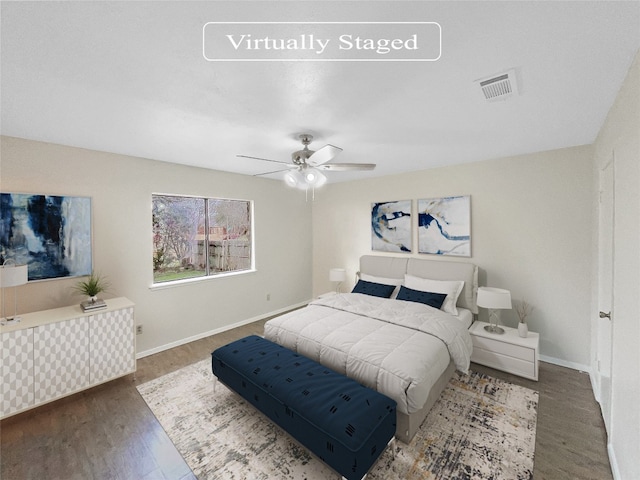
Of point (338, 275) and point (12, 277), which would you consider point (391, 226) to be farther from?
point (12, 277)

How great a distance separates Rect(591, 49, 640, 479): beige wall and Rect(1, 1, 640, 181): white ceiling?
0.86 ft

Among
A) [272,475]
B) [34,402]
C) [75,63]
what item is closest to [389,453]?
[272,475]

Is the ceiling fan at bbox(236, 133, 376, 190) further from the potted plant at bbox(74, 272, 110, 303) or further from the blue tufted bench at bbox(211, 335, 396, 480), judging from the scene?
the potted plant at bbox(74, 272, 110, 303)

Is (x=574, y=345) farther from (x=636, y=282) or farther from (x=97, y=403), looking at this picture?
(x=97, y=403)

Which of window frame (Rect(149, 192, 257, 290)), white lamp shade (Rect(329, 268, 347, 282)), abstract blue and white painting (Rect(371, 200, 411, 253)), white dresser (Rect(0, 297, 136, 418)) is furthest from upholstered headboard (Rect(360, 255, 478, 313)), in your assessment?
white dresser (Rect(0, 297, 136, 418))

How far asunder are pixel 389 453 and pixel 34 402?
9.89 feet

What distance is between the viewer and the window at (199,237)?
148 inches

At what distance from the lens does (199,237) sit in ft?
13.5

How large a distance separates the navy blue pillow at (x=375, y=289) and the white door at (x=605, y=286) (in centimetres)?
212

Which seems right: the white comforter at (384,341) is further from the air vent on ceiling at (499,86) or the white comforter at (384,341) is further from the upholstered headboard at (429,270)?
the air vent on ceiling at (499,86)

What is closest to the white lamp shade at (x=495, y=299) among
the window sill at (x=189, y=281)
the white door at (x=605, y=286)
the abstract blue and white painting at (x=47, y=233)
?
the white door at (x=605, y=286)

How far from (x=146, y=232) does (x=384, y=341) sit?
317cm

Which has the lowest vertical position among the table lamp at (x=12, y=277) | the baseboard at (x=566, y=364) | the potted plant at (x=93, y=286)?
the baseboard at (x=566, y=364)

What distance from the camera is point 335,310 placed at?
10.8 ft
